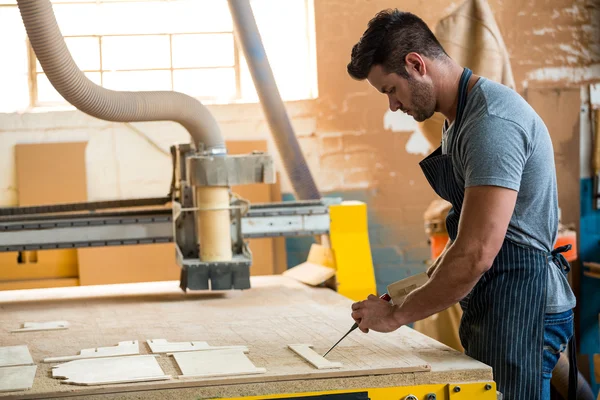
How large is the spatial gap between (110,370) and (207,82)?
3496 mm

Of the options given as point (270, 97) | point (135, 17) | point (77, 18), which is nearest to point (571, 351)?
point (270, 97)

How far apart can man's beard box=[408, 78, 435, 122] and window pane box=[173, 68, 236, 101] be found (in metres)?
3.30

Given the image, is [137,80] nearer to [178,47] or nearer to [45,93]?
[178,47]

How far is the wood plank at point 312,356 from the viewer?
1675mm

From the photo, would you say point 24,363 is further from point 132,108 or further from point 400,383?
point 132,108

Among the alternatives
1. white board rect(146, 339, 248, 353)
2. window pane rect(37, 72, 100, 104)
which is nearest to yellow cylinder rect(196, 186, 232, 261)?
white board rect(146, 339, 248, 353)

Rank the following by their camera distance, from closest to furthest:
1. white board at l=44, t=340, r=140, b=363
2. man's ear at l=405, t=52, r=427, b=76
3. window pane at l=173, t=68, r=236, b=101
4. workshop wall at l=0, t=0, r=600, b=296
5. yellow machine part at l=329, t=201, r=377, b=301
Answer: man's ear at l=405, t=52, r=427, b=76
white board at l=44, t=340, r=140, b=363
yellow machine part at l=329, t=201, r=377, b=301
workshop wall at l=0, t=0, r=600, b=296
window pane at l=173, t=68, r=236, b=101

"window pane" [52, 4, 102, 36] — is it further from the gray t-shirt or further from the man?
the gray t-shirt

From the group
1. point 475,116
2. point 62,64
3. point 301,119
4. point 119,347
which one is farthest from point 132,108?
point 301,119

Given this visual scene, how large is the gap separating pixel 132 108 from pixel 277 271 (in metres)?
2.31

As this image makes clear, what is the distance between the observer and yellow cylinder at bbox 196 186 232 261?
2.79 m

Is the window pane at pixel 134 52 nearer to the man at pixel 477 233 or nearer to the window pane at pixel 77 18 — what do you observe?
the window pane at pixel 77 18

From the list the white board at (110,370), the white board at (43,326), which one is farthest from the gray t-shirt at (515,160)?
the white board at (43,326)

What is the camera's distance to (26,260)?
4.68 m
